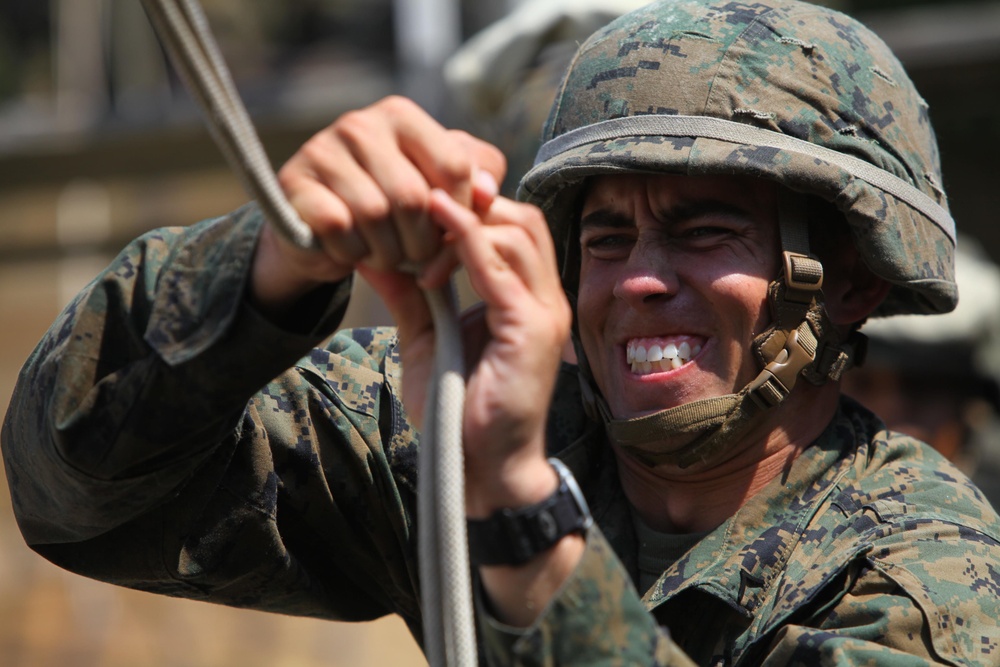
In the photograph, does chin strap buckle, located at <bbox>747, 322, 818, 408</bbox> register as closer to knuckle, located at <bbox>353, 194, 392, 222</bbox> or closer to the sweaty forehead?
the sweaty forehead

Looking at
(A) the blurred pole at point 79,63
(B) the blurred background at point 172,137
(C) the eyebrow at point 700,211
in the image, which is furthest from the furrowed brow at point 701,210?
(A) the blurred pole at point 79,63

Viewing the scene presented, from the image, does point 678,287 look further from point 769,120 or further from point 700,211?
point 769,120

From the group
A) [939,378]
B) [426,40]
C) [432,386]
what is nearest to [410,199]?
[432,386]

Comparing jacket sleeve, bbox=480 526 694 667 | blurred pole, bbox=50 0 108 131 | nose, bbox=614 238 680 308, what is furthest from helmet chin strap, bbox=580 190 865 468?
blurred pole, bbox=50 0 108 131

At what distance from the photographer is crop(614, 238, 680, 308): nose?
9.20ft

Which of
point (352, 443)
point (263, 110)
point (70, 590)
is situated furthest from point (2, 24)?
point (352, 443)

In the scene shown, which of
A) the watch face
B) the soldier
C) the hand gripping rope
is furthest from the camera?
the soldier

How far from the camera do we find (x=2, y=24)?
14312 mm

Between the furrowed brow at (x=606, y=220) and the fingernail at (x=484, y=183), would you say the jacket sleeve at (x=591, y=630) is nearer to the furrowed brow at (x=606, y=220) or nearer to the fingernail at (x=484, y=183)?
the fingernail at (x=484, y=183)

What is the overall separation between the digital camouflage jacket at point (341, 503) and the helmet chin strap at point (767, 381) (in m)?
0.16

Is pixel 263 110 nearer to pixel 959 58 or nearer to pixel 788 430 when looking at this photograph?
pixel 959 58

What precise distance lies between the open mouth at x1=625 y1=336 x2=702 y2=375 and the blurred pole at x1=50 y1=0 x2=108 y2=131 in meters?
10.7

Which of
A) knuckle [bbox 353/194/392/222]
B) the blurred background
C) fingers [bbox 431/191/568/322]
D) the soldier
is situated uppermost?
knuckle [bbox 353/194/392/222]

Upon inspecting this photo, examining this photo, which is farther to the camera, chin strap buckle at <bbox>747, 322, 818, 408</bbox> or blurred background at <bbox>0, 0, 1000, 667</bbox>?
blurred background at <bbox>0, 0, 1000, 667</bbox>
